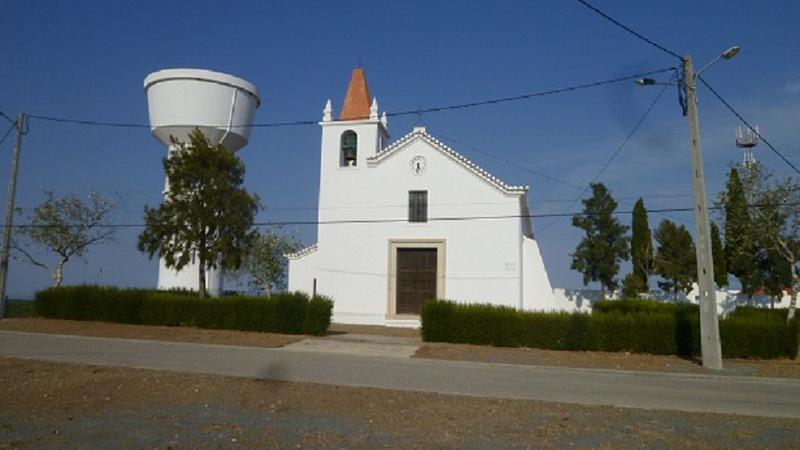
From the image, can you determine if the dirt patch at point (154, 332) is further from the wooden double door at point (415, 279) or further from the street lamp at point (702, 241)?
the street lamp at point (702, 241)

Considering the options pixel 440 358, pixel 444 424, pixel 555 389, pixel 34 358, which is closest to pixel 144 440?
pixel 444 424

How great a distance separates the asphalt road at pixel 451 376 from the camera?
1088 centimetres

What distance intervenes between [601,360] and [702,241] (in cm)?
A: 418

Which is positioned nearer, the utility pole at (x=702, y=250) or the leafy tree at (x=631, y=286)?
the utility pole at (x=702, y=250)

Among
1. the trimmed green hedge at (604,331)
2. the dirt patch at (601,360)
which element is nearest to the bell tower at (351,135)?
the trimmed green hedge at (604,331)

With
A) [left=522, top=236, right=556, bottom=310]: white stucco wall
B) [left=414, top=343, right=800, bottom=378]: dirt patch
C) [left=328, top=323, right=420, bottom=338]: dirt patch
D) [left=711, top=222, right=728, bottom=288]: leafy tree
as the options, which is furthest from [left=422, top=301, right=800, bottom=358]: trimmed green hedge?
[left=711, top=222, right=728, bottom=288]: leafy tree

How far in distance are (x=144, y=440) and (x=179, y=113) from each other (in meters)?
25.0

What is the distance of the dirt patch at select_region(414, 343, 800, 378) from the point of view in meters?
15.9

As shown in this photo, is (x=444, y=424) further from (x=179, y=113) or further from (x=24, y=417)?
(x=179, y=113)

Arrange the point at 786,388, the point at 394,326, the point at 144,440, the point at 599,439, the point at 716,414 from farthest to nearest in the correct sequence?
the point at 394,326 < the point at 786,388 < the point at 716,414 < the point at 599,439 < the point at 144,440

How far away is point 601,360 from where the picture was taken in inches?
677

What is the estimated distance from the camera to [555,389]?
1188 centimetres

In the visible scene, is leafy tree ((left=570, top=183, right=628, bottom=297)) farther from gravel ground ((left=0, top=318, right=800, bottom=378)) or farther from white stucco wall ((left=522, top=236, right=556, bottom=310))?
gravel ground ((left=0, top=318, right=800, bottom=378))

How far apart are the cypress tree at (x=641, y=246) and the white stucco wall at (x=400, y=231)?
31.0 feet
